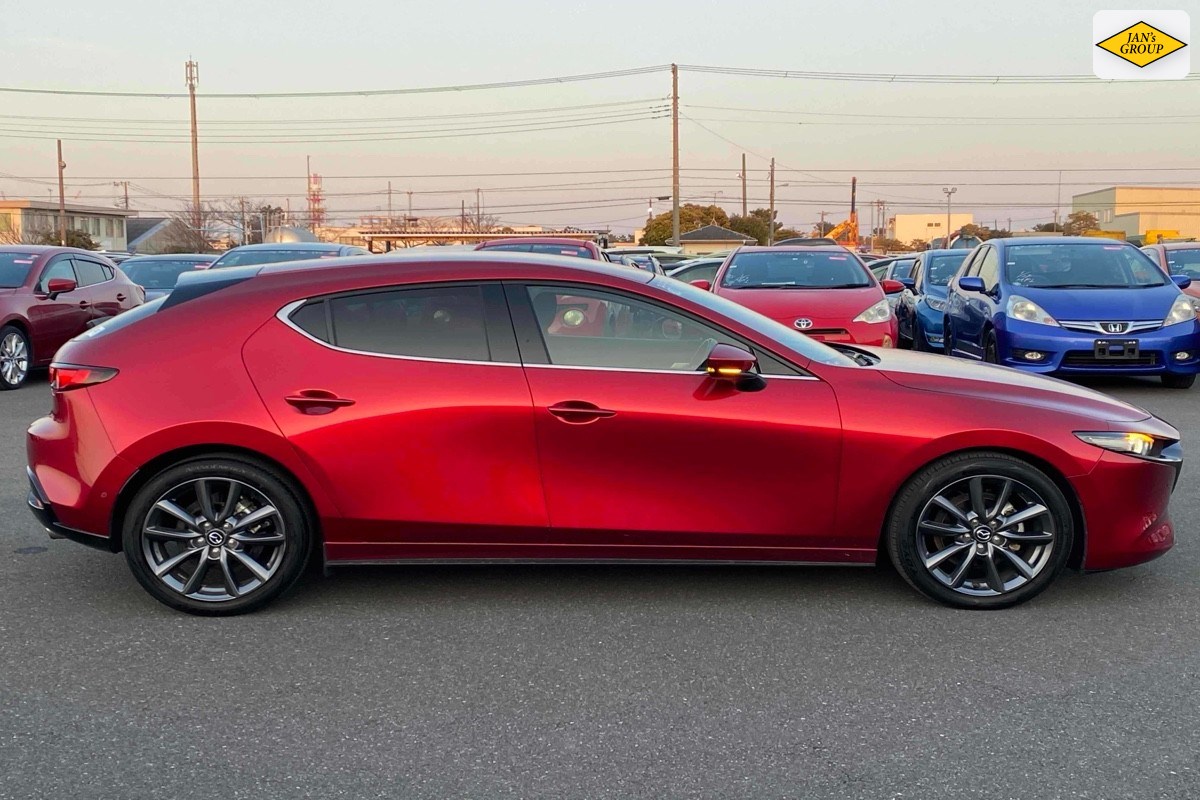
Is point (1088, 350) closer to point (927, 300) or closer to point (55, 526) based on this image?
point (927, 300)

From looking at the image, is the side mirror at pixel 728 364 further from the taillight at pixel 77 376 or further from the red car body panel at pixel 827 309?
the red car body panel at pixel 827 309

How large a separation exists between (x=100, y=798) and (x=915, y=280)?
51.6ft

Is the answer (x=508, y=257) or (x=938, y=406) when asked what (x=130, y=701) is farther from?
(x=938, y=406)

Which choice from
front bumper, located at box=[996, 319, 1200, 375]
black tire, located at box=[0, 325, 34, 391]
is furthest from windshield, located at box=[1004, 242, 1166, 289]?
black tire, located at box=[0, 325, 34, 391]

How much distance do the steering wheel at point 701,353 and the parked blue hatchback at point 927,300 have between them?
34.1ft

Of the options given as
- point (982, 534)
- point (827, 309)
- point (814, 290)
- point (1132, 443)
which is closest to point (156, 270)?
point (814, 290)

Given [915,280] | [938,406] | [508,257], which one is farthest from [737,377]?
[915,280]

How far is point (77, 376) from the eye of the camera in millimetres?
4836

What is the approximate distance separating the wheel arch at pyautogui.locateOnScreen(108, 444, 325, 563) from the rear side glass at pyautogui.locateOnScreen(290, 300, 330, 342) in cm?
54

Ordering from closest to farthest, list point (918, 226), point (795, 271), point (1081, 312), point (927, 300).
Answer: point (1081, 312) → point (795, 271) → point (927, 300) → point (918, 226)

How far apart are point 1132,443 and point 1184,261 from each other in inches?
526

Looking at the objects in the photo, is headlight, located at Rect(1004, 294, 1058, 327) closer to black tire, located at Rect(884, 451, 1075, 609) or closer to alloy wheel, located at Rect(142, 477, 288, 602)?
black tire, located at Rect(884, 451, 1075, 609)

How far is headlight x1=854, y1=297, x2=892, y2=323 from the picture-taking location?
11.7 meters

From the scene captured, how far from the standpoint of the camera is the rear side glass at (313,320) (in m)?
4.86
